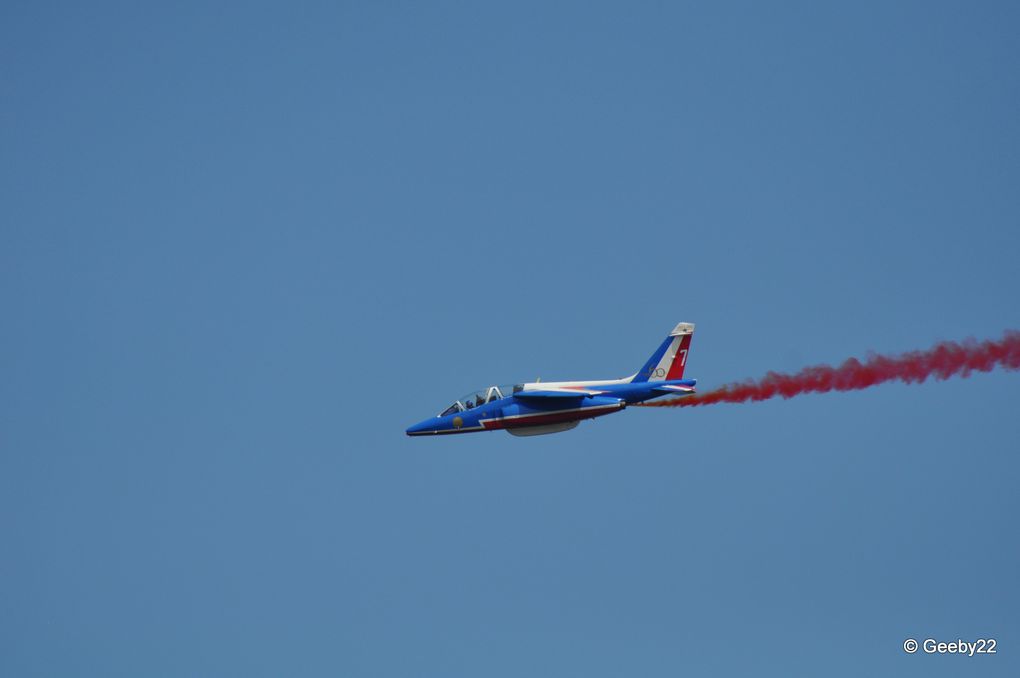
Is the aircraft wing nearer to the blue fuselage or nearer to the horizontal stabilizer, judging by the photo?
the blue fuselage

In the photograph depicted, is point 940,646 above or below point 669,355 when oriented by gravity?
below

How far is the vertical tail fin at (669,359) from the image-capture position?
305 feet

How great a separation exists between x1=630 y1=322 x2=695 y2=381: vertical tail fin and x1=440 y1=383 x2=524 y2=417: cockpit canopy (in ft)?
18.2

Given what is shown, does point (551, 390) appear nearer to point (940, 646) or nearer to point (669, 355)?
point (669, 355)

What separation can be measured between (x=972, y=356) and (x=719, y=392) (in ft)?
37.4

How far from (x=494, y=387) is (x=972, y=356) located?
2095cm

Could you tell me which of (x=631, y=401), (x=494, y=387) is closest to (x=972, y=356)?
(x=631, y=401)

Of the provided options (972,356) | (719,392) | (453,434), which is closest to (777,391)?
(719,392)

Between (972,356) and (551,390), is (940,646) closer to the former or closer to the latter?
(972,356)

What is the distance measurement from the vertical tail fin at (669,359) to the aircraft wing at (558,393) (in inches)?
91.0

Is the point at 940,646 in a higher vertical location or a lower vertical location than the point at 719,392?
lower

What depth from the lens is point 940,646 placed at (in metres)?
92.1

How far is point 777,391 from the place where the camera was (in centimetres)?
9600

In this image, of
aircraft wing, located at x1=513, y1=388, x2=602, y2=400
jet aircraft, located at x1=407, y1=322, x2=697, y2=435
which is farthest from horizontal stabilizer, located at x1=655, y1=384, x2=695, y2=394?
aircraft wing, located at x1=513, y1=388, x2=602, y2=400
